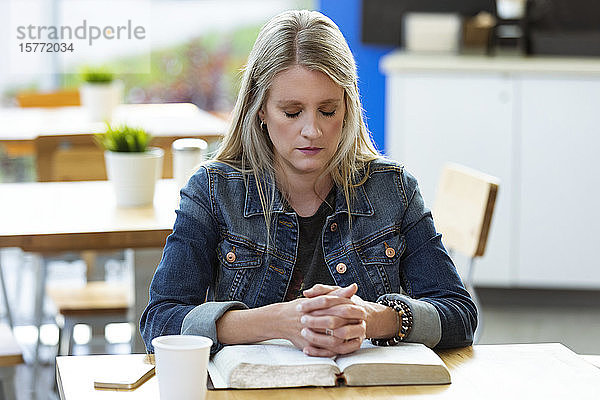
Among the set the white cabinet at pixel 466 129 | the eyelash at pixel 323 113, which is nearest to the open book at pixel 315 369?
the eyelash at pixel 323 113

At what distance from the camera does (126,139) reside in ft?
8.85

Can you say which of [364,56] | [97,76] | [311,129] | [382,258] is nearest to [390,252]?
[382,258]

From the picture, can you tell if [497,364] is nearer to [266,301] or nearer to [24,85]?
[266,301]

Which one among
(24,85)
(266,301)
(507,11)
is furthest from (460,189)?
(24,85)

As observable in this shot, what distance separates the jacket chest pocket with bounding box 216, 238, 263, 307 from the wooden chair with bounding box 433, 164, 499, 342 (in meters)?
0.83

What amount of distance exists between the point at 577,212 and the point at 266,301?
3.01m

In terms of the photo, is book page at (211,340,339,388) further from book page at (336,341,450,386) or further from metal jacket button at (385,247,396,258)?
metal jacket button at (385,247,396,258)

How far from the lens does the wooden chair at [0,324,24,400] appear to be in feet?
7.98

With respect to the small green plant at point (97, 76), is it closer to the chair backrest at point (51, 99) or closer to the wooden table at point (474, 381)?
the chair backrest at point (51, 99)

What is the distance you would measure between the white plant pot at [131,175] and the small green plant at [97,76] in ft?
5.75

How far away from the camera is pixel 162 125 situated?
412 cm

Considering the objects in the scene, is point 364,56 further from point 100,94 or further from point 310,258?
point 310,258

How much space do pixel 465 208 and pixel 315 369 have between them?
1.20m

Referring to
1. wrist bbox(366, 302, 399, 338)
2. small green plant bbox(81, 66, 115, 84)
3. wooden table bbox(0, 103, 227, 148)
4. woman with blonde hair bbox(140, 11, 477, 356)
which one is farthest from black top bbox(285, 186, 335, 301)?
small green plant bbox(81, 66, 115, 84)
